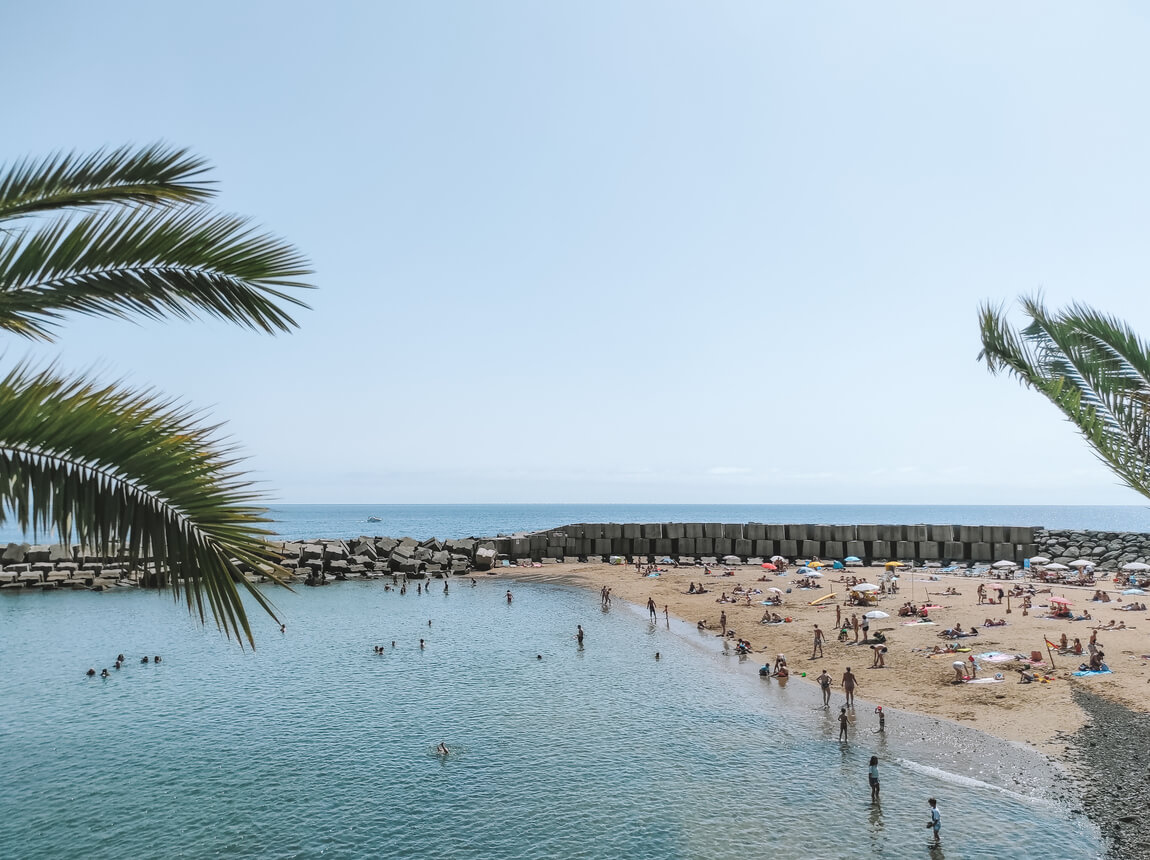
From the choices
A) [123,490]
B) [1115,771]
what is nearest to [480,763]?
[1115,771]

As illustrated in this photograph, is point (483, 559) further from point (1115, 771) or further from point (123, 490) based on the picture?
point (123, 490)

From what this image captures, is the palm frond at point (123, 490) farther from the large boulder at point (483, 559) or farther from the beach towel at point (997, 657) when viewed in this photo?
the large boulder at point (483, 559)

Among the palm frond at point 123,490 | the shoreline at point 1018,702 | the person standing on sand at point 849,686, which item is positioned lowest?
the shoreline at point 1018,702

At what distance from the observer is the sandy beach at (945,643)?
24.9 m

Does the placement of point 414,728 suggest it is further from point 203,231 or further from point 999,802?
point 203,231

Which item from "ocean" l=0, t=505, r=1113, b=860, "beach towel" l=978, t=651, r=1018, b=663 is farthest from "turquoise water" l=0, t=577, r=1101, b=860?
"beach towel" l=978, t=651, r=1018, b=663

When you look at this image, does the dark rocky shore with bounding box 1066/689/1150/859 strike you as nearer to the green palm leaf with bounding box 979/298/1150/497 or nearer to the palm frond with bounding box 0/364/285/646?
the green palm leaf with bounding box 979/298/1150/497

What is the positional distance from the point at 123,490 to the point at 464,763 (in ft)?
67.7

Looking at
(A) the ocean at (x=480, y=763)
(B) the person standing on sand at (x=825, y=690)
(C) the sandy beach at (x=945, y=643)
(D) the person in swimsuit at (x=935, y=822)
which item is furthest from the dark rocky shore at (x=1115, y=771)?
(B) the person standing on sand at (x=825, y=690)

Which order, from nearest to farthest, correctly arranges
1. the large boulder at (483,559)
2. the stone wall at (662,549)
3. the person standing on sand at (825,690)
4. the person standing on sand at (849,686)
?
the person standing on sand at (849,686) < the person standing on sand at (825,690) < the stone wall at (662,549) < the large boulder at (483,559)

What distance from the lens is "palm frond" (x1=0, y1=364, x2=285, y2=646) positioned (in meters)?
3.92

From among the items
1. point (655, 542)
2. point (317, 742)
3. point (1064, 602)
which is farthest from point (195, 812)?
point (655, 542)

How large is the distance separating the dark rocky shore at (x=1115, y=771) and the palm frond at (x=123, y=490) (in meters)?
20.1

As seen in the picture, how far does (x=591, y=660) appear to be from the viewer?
34.6 meters
